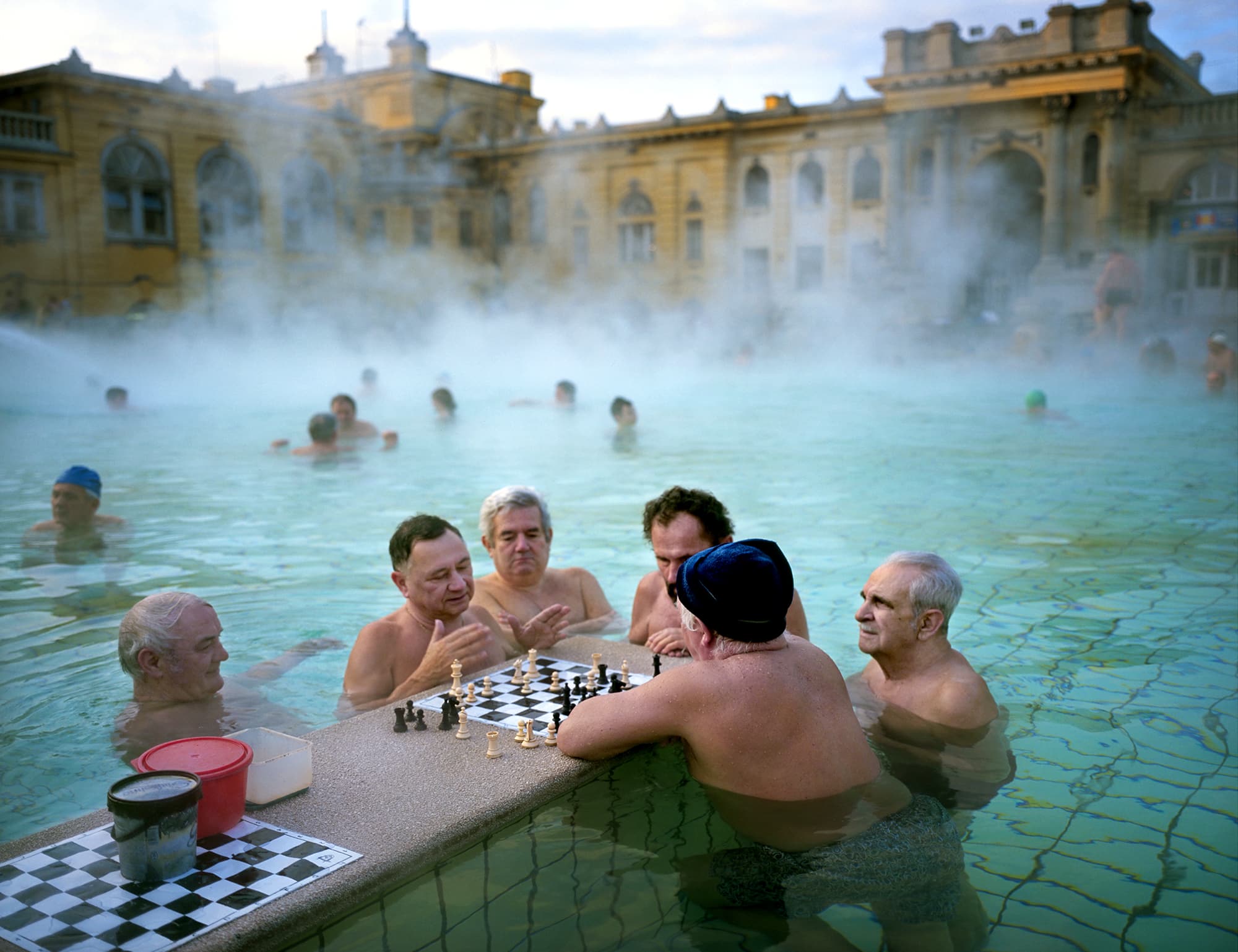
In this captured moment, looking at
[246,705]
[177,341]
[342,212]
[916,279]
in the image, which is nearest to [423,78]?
[342,212]

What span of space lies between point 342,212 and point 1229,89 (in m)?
24.8

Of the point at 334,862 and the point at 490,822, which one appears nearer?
the point at 334,862

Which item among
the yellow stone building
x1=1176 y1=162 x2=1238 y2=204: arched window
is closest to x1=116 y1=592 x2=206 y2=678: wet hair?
the yellow stone building

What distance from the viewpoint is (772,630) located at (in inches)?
115

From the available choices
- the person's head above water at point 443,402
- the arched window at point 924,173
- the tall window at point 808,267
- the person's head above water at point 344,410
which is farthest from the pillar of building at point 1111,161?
the person's head above water at point 344,410

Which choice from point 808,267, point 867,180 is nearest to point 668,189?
point 808,267

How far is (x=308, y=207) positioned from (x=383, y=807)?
3245 centimetres

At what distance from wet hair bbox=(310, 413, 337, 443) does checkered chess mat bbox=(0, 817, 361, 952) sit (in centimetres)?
906

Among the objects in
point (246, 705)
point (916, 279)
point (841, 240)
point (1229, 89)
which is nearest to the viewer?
point (246, 705)

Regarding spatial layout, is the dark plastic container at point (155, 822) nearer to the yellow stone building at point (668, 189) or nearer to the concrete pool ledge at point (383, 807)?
the concrete pool ledge at point (383, 807)

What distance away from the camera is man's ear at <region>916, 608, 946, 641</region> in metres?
3.86

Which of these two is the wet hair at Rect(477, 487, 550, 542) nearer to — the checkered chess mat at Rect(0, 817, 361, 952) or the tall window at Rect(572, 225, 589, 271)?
the checkered chess mat at Rect(0, 817, 361, 952)

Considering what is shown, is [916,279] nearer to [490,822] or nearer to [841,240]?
[841,240]

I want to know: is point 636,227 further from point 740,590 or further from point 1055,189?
point 740,590
